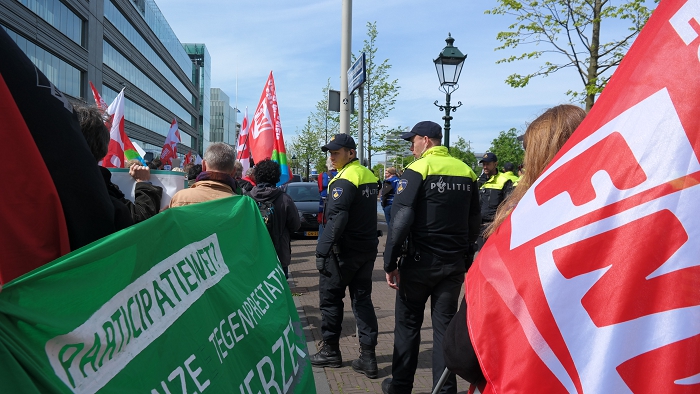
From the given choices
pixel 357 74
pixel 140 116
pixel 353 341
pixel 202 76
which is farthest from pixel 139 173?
pixel 202 76

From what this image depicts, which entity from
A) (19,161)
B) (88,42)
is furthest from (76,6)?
(19,161)

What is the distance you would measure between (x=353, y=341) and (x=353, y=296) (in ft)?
3.27

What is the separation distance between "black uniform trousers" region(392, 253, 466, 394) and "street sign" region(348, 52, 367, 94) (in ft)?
9.05

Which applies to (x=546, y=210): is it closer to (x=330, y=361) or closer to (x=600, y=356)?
(x=600, y=356)

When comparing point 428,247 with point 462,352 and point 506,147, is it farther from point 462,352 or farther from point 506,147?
point 506,147

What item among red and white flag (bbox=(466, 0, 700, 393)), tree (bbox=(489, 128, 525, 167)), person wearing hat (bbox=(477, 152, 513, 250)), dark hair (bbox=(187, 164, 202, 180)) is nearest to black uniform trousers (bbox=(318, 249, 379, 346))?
red and white flag (bbox=(466, 0, 700, 393))

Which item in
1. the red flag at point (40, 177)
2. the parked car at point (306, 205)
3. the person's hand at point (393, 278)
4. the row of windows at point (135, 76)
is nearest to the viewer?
the red flag at point (40, 177)

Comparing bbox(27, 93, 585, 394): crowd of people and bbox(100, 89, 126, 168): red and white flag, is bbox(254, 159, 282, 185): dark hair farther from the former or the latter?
bbox(100, 89, 126, 168): red and white flag

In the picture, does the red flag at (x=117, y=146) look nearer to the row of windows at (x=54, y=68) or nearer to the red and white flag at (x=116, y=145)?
the red and white flag at (x=116, y=145)

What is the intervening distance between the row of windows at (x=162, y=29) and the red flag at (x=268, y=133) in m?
45.9

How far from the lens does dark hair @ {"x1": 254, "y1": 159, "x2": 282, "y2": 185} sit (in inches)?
228

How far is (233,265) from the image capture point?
237 cm

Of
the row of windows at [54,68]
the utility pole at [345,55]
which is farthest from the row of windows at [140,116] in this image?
the utility pole at [345,55]

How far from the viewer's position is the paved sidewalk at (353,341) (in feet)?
14.9
